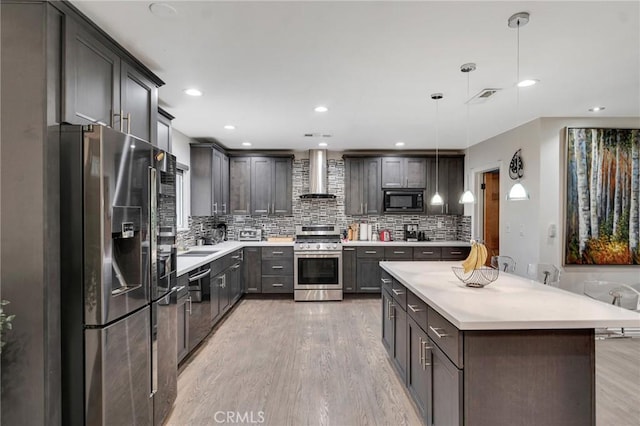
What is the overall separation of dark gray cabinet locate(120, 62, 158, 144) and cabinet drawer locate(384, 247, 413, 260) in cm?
384

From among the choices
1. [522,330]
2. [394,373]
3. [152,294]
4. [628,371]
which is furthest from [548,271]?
[152,294]

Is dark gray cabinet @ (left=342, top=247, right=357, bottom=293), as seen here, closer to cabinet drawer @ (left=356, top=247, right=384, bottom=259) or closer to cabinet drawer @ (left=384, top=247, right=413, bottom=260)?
cabinet drawer @ (left=356, top=247, right=384, bottom=259)

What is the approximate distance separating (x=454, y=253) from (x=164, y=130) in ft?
14.9

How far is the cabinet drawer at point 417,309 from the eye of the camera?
2.07 metres

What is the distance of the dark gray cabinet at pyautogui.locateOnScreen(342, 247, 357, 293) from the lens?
17.5 ft

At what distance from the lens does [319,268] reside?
17.3 feet

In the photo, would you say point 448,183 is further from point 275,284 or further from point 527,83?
point 275,284

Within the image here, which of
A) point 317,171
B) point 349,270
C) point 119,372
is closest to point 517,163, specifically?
point 349,270

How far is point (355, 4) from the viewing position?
5.63 ft

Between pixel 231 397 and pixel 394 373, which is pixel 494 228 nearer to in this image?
pixel 394 373

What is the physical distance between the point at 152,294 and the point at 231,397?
108 centimetres

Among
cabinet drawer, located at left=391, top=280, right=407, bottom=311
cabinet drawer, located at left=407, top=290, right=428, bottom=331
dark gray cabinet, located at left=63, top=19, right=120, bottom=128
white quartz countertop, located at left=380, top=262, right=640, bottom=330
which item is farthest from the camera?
cabinet drawer, located at left=391, top=280, right=407, bottom=311

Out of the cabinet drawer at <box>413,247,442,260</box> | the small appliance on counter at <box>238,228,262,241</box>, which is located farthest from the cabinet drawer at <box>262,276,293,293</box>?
the cabinet drawer at <box>413,247,442,260</box>

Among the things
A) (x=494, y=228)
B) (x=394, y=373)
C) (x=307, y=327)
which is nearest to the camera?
(x=394, y=373)
